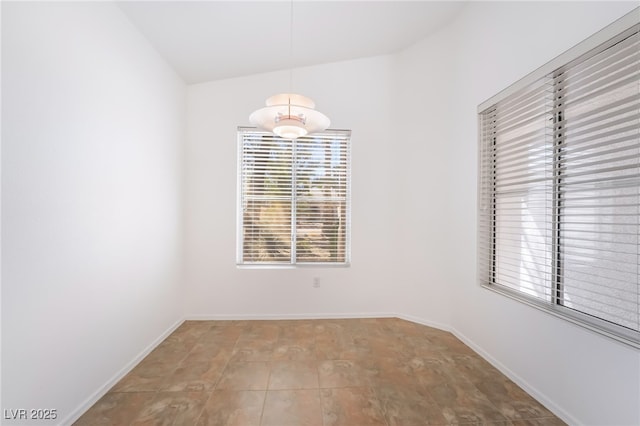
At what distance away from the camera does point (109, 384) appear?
1928 mm

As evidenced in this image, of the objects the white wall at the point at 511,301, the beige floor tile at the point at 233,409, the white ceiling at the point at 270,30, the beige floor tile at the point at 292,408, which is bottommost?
the beige floor tile at the point at 233,409

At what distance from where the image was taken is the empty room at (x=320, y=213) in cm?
143

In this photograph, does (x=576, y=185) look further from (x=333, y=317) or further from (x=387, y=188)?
(x=333, y=317)

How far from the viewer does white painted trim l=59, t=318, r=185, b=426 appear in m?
1.63

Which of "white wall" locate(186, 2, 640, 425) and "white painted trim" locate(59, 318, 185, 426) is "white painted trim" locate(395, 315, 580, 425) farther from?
"white painted trim" locate(59, 318, 185, 426)

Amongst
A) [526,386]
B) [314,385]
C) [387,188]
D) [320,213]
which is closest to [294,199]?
[320,213]

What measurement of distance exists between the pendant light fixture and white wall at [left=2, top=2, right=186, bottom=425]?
3.59ft

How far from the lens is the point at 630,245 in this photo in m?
1.40

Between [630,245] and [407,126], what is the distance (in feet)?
7.36

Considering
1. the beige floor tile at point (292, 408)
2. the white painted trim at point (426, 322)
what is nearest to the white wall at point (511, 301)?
the white painted trim at point (426, 322)

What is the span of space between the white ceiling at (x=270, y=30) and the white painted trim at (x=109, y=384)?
109 inches

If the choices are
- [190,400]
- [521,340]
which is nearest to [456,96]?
[521,340]

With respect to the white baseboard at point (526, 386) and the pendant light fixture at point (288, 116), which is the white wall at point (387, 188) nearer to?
the white baseboard at point (526, 386)

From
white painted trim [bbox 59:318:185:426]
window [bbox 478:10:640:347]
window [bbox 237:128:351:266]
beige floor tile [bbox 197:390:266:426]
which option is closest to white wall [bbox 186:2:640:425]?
window [bbox 237:128:351:266]
